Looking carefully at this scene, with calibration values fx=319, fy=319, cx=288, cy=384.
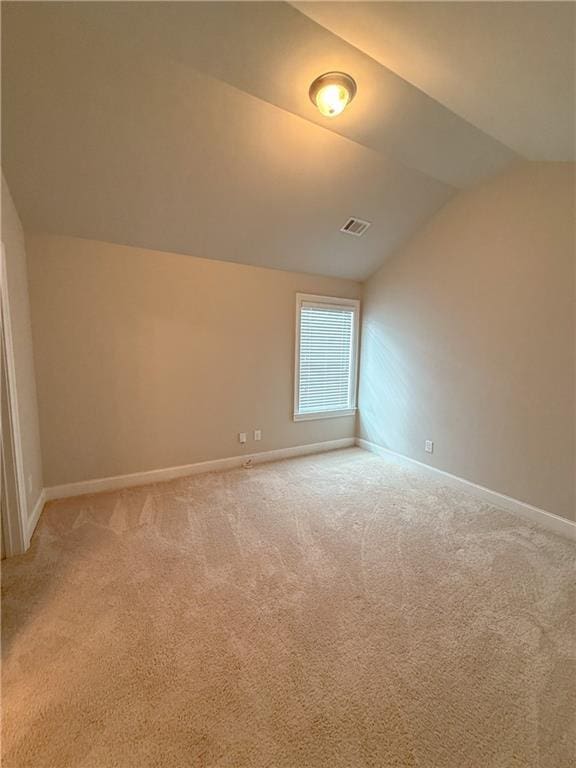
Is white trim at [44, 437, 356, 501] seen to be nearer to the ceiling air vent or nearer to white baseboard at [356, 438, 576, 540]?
white baseboard at [356, 438, 576, 540]

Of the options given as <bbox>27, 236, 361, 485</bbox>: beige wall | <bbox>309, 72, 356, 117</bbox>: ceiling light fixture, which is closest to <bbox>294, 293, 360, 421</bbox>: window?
<bbox>27, 236, 361, 485</bbox>: beige wall

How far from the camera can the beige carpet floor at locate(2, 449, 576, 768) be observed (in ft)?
3.83

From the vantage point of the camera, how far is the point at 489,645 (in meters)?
1.58

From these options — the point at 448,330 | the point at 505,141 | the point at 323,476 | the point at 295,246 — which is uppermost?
the point at 505,141

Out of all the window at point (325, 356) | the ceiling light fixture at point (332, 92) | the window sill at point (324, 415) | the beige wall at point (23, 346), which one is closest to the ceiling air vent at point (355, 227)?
the window at point (325, 356)

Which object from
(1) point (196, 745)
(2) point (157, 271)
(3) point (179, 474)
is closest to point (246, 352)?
(2) point (157, 271)

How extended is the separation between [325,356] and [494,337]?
2015mm

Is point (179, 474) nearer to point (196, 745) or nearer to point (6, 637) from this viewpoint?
point (6, 637)

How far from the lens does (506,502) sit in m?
2.98

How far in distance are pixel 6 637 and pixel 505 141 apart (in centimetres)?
443

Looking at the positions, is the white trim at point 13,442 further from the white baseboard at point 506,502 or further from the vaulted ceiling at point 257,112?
the white baseboard at point 506,502

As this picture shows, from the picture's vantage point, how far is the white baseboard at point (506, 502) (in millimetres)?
2607

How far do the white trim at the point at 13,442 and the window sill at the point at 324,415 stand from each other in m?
2.85

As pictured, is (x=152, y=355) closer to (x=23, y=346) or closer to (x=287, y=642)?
(x=23, y=346)
